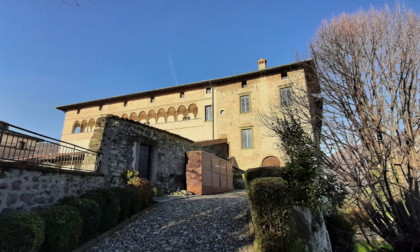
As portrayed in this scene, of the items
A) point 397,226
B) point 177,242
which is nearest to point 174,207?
point 177,242

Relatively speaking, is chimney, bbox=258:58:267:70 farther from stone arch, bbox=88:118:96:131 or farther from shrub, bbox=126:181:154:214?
stone arch, bbox=88:118:96:131

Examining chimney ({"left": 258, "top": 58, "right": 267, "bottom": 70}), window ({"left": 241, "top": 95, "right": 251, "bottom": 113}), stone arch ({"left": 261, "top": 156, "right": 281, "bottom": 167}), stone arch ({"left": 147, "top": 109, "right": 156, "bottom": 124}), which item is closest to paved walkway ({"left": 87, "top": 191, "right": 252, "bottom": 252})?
stone arch ({"left": 261, "top": 156, "right": 281, "bottom": 167})

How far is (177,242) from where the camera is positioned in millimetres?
5508

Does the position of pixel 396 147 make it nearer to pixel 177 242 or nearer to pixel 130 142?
pixel 177 242

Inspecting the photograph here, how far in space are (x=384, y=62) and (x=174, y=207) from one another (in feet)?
25.3

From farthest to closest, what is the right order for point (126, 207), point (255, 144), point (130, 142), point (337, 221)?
point (255, 144), point (130, 142), point (337, 221), point (126, 207)

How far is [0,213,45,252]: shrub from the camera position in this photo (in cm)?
383

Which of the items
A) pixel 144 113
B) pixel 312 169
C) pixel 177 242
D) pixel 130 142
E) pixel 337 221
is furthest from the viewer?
pixel 144 113

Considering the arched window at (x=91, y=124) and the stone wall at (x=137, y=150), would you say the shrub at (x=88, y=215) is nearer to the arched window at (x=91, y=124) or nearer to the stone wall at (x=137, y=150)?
the stone wall at (x=137, y=150)

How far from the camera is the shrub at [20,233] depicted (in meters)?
3.83

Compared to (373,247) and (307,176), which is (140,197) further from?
(373,247)

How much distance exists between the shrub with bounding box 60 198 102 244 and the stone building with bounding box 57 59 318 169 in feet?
49.7

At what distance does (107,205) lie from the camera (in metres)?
6.41

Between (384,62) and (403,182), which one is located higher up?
(384,62)
